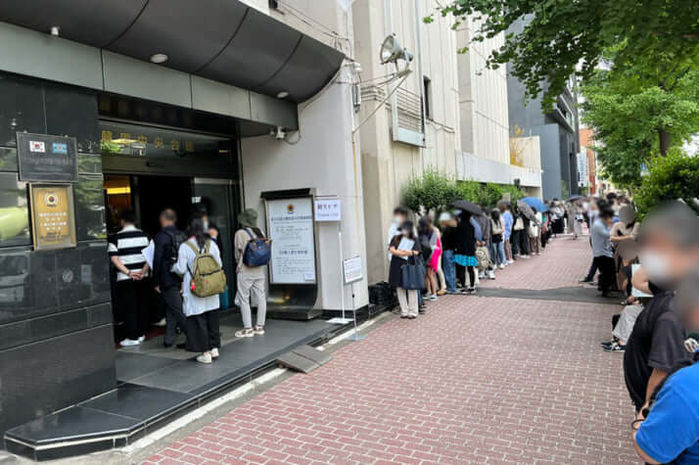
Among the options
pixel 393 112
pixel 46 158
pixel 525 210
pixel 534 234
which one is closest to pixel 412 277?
pixel 393 112

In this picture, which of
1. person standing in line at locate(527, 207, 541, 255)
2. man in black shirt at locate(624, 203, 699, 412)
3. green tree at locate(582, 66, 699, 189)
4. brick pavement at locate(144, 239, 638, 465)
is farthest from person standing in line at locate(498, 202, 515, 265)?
man in black shirt at locate(624, 203, 699, 412)

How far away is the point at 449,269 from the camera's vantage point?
1118 centimetres

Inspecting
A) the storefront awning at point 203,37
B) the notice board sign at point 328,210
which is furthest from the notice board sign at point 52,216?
the notice board sign at point 328,210

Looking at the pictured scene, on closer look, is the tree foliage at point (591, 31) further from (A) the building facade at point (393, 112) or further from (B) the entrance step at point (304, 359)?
(B) the entrance step at point (304, 359)

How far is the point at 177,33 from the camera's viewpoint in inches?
224

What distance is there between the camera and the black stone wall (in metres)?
4.30

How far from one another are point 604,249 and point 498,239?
4.39m

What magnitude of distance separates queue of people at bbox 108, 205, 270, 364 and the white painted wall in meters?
1.59

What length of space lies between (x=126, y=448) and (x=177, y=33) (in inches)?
178

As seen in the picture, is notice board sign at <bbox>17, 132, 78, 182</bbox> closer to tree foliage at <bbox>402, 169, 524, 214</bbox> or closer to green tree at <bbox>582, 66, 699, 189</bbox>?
tree foliage at <bbox>402, 169, 524, 214</bbox>

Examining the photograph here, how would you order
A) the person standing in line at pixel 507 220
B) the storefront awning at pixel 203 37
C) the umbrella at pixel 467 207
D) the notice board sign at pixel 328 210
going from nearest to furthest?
the storefront awning at pixel 203 37
the notice board sign at pixel 328 210
the umbrella at pixel 467 207
the person standing in line at pixel 507 220

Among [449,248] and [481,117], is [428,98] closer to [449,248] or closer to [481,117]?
[449,248]

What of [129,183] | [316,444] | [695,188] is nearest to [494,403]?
[316,444]

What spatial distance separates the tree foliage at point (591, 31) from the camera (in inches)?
231
